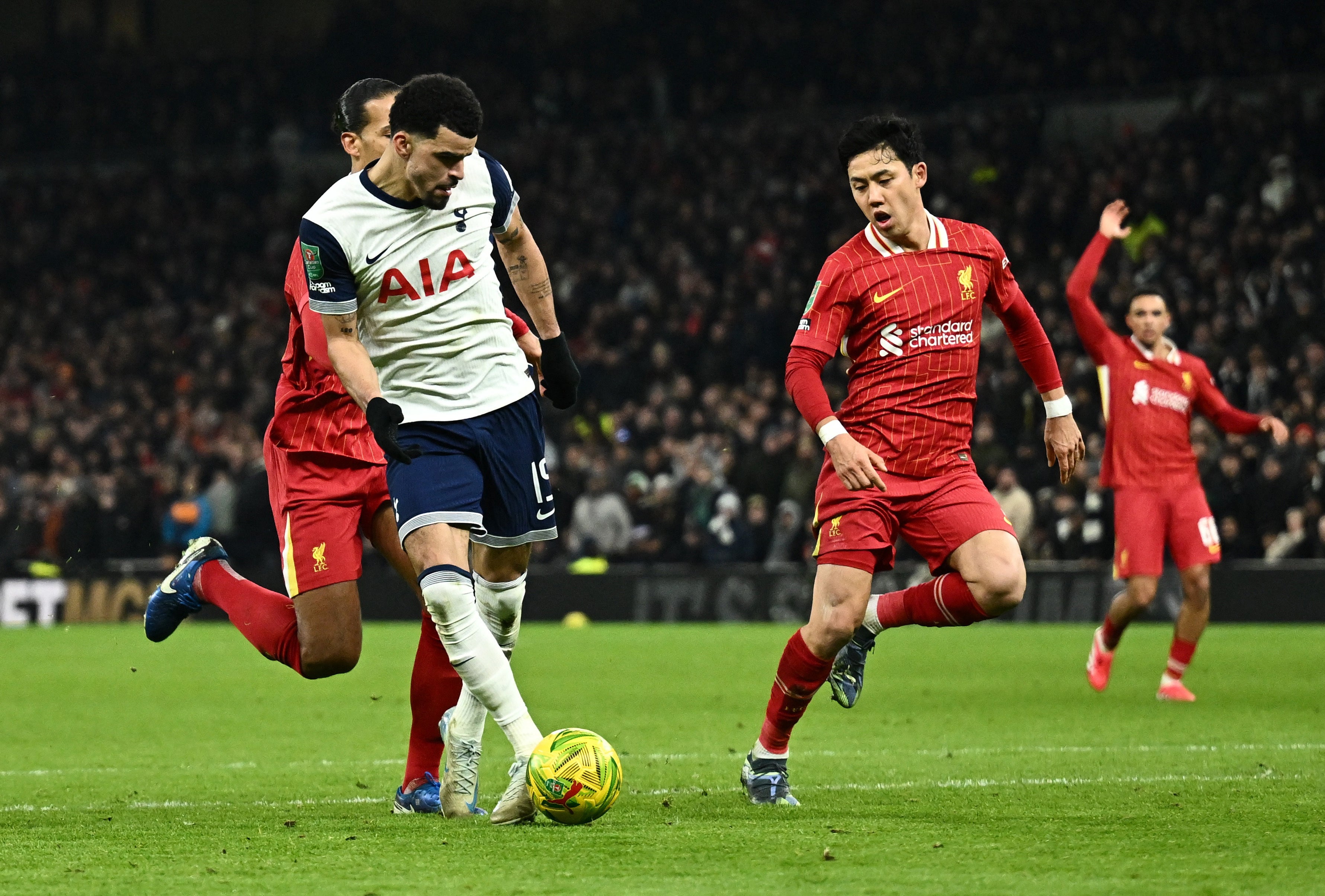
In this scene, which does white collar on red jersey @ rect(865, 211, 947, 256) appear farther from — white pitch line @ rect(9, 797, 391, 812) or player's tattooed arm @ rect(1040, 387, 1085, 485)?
white pitch line @ rect(9, 797, 391, 812)

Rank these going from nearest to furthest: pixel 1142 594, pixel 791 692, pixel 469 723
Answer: pixel 469 723
pixel 791 692
pixel 1142 594

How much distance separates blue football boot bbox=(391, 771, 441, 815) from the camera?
6.07 meters

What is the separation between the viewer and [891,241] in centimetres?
648

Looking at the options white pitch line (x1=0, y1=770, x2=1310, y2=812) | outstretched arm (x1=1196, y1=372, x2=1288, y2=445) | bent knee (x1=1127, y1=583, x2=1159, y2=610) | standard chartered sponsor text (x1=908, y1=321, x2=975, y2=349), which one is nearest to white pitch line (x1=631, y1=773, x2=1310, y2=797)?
white pitch line (x1=0, y1=770, x2=1310, y2=812)

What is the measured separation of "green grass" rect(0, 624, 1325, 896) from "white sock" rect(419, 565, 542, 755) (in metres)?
0.35

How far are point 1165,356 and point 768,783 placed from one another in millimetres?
5686

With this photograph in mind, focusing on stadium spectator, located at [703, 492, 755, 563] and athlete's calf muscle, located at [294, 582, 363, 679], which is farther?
stadium spectator, located at [703, 492, 755, 563]

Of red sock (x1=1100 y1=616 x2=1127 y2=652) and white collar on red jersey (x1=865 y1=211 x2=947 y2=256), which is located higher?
white collar on red jersey (x1=865 y1=211 x2=947 y2=256)

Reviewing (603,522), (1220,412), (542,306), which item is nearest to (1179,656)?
(1220,412)

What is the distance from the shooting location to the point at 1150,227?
69.6 ft

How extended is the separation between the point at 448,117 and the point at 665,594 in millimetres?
14538

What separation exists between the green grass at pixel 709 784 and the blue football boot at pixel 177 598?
2.10 feet

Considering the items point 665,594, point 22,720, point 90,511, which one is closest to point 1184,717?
point 22,720

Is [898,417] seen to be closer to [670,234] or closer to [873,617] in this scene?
[873,617]
